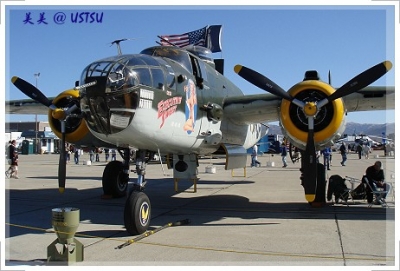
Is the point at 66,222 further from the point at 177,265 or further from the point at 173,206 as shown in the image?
the point at 173,206

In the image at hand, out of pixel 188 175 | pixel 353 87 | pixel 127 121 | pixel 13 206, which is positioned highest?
pixel 353 87

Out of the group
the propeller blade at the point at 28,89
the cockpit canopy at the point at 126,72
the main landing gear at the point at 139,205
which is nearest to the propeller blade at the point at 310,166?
the cockpit canopy at the point at 126,72

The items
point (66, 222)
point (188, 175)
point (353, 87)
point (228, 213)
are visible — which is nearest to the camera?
point (66, 222)

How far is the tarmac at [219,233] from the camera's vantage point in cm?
584

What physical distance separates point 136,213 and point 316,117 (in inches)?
175

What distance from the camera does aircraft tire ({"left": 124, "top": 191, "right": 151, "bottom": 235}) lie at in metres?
7.26

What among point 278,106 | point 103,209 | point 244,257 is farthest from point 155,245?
point 278,106

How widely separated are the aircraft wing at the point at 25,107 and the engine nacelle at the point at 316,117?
320 inches

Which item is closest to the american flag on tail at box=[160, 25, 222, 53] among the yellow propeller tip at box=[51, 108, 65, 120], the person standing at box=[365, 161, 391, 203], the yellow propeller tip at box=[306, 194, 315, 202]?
the yellow propeller tip at box=[51, 108, 65, 120]

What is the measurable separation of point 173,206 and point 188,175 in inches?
41.9

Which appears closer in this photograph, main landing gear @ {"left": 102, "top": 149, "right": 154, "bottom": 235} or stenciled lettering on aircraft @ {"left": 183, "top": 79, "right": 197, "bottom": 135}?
main landing gear @ {"left": 102, "top": 149, "right": 154, "bottom": 235}

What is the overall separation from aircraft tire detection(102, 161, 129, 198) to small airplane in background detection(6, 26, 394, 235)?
68mm

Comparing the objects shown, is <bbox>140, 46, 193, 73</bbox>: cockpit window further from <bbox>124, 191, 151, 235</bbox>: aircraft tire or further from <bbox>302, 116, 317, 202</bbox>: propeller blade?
<bbox>124, 191, 151, 235</bbox>: aircraft tire
